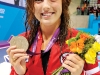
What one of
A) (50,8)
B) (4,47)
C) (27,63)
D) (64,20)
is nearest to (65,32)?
(64,20)

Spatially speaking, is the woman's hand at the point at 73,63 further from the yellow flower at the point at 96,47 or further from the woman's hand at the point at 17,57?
the woman's hand at the point at 17,57

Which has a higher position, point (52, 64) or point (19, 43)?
point (19, 43)

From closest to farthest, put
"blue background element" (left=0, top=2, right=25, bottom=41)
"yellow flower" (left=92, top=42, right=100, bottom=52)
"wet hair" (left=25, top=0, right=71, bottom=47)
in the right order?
"yellow flower" (left=92, top=42, right=100, bottom=52)
"wet hair" (left=25, top=0, right=71, bottom=47)
"blue background element" (left=0, top=2, right=25, bottom=41)

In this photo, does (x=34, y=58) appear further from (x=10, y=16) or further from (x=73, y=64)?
(x=10, y=16)

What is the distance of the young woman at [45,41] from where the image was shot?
103 centimetres

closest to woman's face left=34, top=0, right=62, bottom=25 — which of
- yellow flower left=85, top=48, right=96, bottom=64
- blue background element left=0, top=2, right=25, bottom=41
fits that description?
yellow flower left=85, top=48, right=96, bottom=64

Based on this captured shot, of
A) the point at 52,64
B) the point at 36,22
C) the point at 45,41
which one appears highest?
the point at 36,22

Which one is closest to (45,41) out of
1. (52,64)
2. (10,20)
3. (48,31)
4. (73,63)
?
(48,31)

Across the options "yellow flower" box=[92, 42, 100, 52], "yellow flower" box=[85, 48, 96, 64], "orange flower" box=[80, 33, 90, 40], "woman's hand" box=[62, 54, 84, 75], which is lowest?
"woman's hand" box=[62, 54, 84, 75]

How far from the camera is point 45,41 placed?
48.0 inches

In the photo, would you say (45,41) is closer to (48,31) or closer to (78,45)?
(48,31)

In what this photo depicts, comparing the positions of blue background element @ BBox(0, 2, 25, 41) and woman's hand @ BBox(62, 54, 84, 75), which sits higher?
blue background element @ BBox(0, 2, 25, 41)

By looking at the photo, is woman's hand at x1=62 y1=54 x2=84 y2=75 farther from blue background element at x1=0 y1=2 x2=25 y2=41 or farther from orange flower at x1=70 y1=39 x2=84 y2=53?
blue background element at x1=0 y1=2 x2=25 y2=41

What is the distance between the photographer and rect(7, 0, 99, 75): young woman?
1033mm
